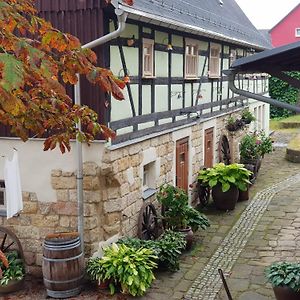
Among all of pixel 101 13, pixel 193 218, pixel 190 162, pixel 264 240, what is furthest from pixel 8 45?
pixel 190 162

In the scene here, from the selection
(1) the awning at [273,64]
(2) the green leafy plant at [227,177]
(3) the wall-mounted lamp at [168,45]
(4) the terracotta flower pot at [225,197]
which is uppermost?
(3) the wall-mounted lamp at [168,45]

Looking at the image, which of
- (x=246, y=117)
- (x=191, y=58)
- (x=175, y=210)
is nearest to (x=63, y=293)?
(x=175, y=210)

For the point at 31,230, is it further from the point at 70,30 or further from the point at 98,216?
the point at 70,30

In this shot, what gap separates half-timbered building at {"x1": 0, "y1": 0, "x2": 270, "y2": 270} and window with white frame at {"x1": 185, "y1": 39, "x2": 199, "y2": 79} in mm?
22

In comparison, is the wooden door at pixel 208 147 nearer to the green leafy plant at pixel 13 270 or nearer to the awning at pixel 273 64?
the green leafy plant at pixel 13 270

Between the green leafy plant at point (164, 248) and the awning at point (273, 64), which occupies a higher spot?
the awning at point (273, 64)

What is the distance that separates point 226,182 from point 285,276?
5.39 m

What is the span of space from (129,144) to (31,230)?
6.83 feet

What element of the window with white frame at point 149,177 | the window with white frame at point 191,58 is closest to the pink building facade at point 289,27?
the window with white frame at point 191,58

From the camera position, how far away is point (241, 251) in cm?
938

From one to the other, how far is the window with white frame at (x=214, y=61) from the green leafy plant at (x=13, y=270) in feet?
24.1

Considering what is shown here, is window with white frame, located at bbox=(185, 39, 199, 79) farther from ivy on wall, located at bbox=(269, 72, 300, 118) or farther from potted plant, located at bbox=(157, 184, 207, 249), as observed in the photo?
ivy on wall, located at bbox=(269, 72, 300, 118)

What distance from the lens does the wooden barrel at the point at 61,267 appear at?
287 inches

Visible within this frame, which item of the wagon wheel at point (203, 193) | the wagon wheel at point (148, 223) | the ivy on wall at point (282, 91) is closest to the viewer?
the wagon wheel at point (148, 223)
